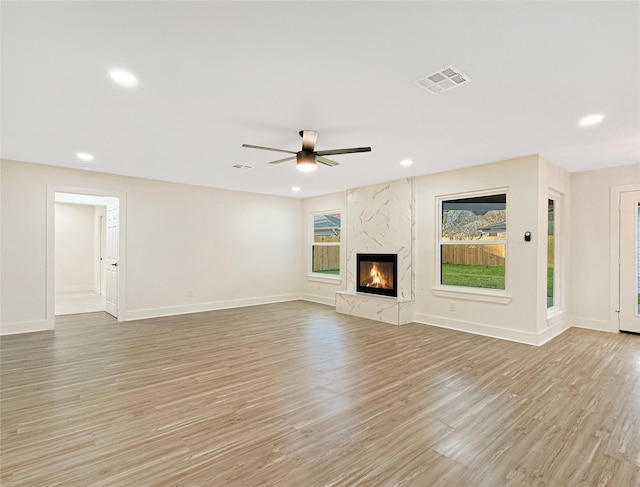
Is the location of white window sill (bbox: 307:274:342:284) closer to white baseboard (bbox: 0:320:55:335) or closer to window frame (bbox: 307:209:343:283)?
window frame (bbox: 307:209:343:283)

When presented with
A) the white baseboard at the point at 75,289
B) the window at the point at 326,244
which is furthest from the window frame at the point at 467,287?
the white baseboard at the point at 75,289

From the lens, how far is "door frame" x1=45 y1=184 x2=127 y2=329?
536cm

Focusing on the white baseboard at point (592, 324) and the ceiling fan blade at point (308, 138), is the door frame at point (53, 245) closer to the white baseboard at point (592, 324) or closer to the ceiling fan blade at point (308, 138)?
the ceiling fan blade at point (308, 138)

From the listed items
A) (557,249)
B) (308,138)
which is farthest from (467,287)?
(308,138)

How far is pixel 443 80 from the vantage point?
99.9 inches

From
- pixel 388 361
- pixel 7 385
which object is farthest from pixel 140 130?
pixel 388 361

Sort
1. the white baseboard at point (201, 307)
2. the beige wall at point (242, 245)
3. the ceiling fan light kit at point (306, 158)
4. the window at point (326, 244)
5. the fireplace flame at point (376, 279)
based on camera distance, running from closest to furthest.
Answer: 1. the ceiling fan light kit at point (306, 158)
2. the beige wall at point (242, 245)
3. the white baseboard at point (201, 307)
4. the fireplace flame at point (376, 279)
5. the window at point (326, 244)

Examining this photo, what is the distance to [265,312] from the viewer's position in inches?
271

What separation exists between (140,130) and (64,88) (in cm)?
99

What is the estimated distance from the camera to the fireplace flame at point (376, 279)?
6650 millimetres

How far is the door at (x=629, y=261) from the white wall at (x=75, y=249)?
12160mm

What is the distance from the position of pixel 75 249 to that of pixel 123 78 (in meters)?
8.98

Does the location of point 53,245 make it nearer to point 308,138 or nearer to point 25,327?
point 25,327

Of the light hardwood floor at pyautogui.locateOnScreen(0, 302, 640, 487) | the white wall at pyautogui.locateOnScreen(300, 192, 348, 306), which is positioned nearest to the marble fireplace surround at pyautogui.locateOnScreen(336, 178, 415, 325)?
the white wall at pyautogui.locateOnScreen(300, 192, 348, 306)
